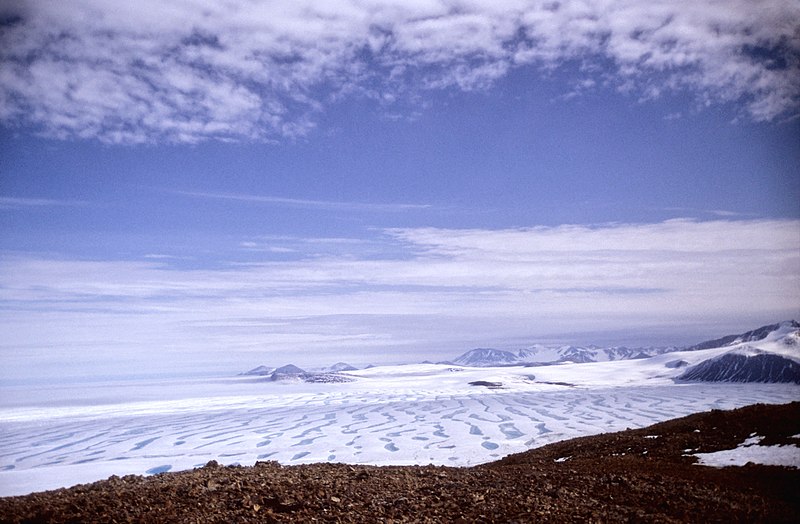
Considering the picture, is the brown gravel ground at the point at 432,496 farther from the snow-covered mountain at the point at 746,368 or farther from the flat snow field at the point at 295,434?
the snow-covered mountain at the point at 746,368

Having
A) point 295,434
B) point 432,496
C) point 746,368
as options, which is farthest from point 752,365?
point 432,496

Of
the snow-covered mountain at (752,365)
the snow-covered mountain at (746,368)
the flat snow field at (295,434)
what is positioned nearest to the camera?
the flat snow field at (295,434)

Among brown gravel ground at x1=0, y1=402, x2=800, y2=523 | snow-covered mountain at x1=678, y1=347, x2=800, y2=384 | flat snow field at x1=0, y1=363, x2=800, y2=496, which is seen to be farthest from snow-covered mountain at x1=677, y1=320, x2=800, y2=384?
brown gravel ground at x1=0, y1=402, x2=800, y2=523

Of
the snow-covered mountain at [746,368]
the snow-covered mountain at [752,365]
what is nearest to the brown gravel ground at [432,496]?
the snow-covered mountain at [746,368]

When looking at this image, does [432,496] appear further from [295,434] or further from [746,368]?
[746,368]

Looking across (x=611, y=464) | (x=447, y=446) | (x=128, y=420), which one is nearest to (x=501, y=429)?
(x=447, y=446)

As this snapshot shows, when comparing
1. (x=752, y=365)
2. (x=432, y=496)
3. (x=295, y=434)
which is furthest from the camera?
(x=752, y=365)

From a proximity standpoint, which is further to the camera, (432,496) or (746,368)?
(746,368)

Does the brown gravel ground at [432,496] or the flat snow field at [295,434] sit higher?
the brown gravel ground at [432,496]

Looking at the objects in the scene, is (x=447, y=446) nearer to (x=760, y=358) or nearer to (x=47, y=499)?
(x=47, y=499)
